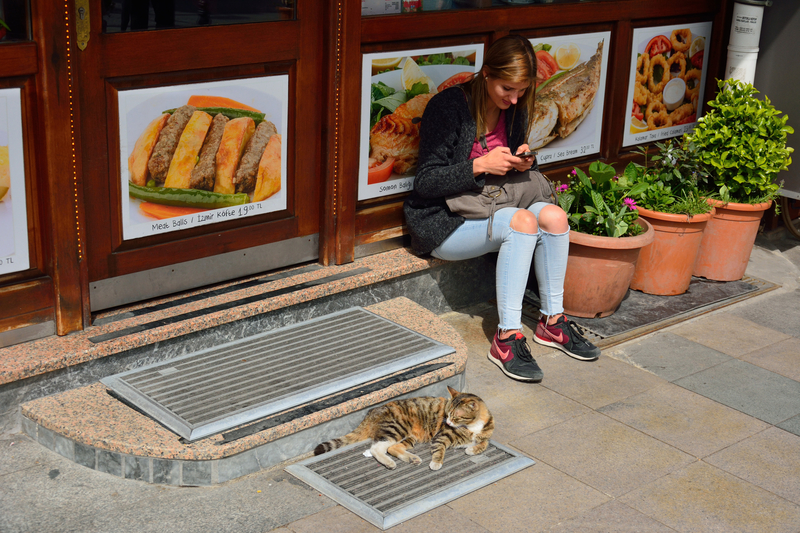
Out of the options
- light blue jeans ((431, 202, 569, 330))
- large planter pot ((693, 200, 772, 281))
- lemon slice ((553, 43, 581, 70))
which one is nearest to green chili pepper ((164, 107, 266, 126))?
light blue jeans ((431, 202, 569, 330))

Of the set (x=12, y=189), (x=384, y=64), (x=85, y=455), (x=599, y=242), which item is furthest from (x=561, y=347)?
(x=12, y=189)

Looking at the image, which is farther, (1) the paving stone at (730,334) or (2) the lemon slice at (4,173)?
(1) the paving stone at (730,334)

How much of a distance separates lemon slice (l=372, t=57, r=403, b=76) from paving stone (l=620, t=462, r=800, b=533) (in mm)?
2361

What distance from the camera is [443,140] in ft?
14.6

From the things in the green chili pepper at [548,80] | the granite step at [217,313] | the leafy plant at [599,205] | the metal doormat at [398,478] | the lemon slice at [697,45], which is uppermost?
the lemon slice at [697,45]

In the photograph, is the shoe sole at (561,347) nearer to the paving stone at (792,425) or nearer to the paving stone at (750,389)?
the paving stone at (750,389)

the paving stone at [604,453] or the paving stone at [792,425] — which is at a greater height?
the paving stone at [792,425]

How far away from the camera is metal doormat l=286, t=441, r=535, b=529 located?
127 inches

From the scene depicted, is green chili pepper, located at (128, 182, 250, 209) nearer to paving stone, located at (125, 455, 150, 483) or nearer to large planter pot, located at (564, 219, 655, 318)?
paving stone, located at (125, 455, 150, 483)

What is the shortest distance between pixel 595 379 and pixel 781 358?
108 cm

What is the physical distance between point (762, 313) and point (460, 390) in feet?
7.09

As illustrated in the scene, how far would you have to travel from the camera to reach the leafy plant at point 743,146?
17.6ft

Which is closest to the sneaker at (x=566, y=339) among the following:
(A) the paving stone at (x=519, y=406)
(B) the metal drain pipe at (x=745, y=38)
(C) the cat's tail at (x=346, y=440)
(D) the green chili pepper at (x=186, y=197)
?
(A) the paving stone at (x=519, y=406)

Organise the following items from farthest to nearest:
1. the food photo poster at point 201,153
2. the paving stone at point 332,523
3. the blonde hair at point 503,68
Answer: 1. the blonde hair at point 503,68
2. the food photo poster at point 201,153
3. the paving stone at point 332,523
